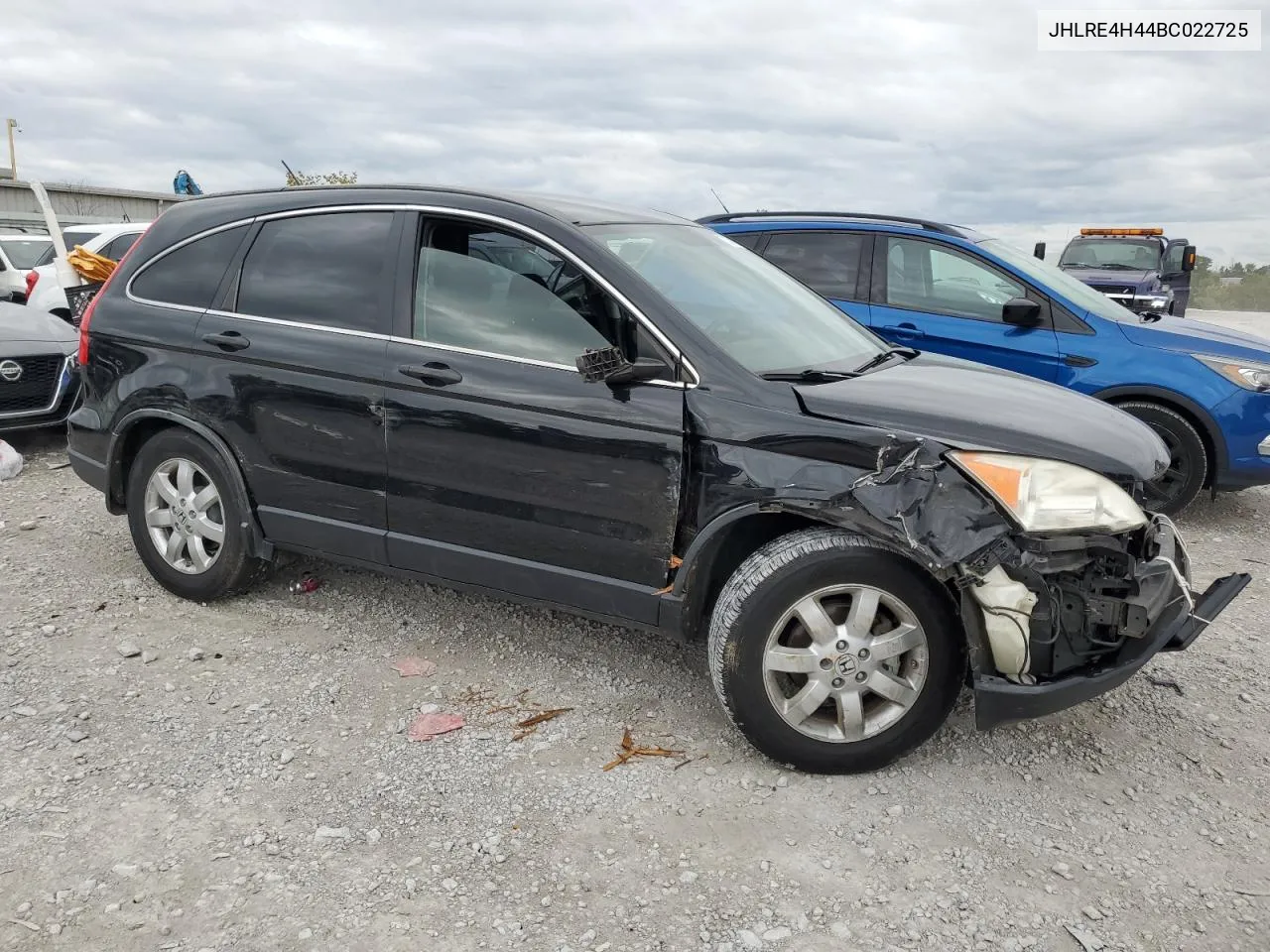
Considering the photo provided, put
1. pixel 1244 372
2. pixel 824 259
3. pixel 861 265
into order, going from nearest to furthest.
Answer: pixel 1244 372, pixel 861 265, pixel 824 259

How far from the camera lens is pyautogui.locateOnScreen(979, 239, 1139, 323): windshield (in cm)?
623

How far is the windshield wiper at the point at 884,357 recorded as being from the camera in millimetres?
3673

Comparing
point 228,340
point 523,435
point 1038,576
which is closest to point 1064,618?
point 1038,576

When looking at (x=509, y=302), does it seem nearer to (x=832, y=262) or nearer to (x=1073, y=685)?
(x=1073, y=685)

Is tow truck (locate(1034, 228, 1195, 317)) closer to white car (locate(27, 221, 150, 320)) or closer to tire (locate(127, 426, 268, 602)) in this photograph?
white car (locate(27, 221, 150, 320))

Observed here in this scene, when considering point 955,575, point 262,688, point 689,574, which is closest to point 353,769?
point 262,688

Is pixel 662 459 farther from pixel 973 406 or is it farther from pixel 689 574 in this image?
pixel 973 406

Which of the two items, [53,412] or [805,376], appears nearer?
[805,376]

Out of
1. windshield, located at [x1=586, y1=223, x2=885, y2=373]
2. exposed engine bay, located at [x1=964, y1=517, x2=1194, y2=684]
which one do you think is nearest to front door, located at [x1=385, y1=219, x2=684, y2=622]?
windshield, located at [x1=586, y1=223, x2=885, y2=373]

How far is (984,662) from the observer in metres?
2.94

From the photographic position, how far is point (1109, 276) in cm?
1500

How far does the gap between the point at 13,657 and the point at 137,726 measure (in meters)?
0.88

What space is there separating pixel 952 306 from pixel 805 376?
3481 mm

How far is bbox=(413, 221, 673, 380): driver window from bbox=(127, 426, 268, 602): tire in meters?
1.20
